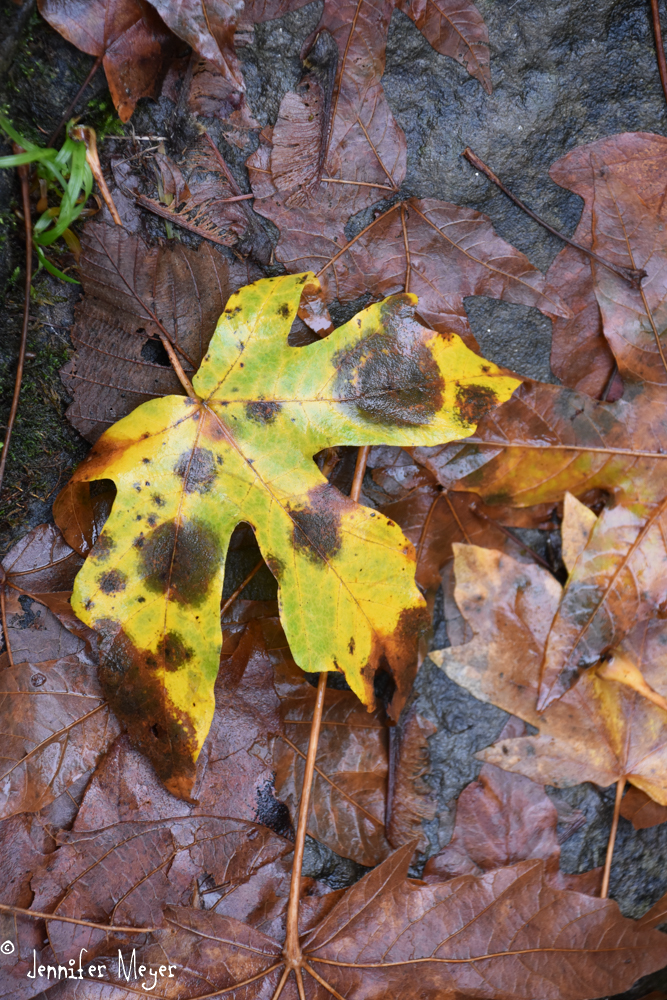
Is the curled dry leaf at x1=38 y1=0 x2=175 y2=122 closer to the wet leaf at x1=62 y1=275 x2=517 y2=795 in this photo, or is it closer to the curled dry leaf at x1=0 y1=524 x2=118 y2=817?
the wet leaf at x1=62 y1=275 x2=517 y2=795

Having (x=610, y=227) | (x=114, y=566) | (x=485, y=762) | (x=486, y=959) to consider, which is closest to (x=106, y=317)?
(x=114, y=566)

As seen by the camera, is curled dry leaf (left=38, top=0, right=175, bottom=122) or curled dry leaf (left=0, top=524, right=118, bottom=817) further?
curled dry leaf (left=0, top=524, right=118, bottom=817)

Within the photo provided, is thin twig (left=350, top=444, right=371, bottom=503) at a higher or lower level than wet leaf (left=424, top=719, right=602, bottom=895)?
higher

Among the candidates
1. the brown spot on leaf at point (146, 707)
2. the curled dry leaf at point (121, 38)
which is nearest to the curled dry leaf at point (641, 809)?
the brown spot on leaf at point (146, 707)

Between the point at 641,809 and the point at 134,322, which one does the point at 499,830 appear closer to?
the point at 641,809

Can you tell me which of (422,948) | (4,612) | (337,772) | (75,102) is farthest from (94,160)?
(422,948)

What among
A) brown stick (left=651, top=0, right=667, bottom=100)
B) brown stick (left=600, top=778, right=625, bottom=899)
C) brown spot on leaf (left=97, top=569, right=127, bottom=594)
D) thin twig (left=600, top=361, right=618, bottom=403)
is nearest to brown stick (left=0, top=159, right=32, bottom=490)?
brown spot on leaf (left=97, top=569, right=127, bottom=594)

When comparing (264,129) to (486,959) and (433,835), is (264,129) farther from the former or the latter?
(486,959)

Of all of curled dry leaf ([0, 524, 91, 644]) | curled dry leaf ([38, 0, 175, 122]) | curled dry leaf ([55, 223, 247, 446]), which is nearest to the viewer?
curled dry leaf ([38, 0, 175, 122])
